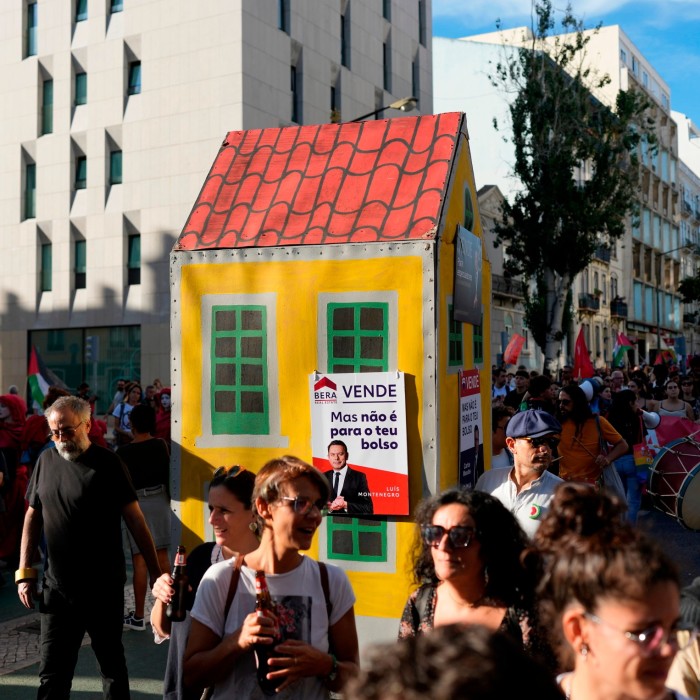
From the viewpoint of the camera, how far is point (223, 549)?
339cm

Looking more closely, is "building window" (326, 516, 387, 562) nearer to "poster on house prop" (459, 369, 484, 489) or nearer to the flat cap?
"poster on house prop" (459, 369, 484, 489)

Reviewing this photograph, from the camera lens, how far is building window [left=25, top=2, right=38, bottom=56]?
97.4 feet

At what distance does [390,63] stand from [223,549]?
31.2 m

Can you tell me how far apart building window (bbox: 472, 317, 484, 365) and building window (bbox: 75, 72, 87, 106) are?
25211 mm

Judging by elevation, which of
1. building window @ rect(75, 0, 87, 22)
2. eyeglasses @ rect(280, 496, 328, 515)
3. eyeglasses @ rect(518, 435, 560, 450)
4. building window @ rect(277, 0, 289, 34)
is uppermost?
building window @ rect(75, 0, 87, 22)

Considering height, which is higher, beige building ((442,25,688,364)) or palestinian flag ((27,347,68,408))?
beige building ((442,25,688,364))

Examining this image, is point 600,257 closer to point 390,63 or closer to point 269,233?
point 390,63

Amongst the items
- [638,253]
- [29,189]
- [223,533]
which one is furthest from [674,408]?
[638,253]

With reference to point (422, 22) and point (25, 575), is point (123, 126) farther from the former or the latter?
point (25, 575)

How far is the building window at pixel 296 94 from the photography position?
28047mm

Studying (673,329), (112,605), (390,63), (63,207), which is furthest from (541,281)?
(673,329)

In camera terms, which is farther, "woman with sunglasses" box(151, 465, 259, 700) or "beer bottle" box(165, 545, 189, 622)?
"woman with sunglasses" box(151, 465, 259, 700)

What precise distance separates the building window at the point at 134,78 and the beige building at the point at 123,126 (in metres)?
0.06

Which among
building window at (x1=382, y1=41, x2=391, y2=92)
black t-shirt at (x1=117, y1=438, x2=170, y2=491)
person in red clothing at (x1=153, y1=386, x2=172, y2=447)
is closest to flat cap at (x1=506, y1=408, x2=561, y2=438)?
black t-shirt at (x1=117, y1=438, x2=170, y2=491)
